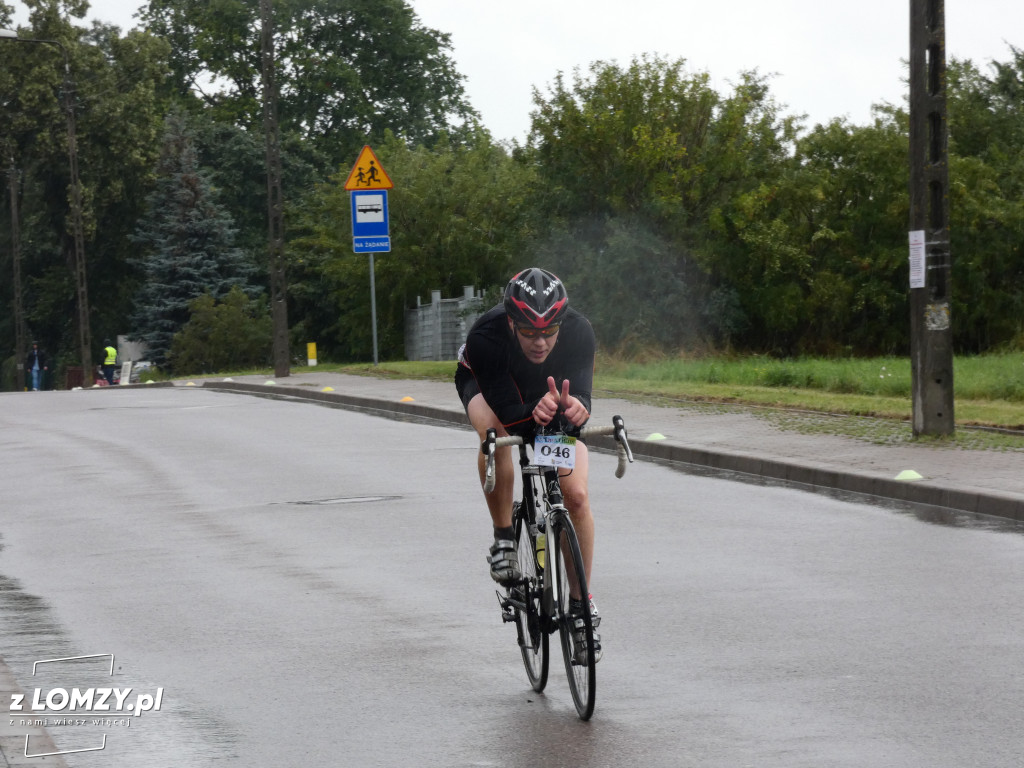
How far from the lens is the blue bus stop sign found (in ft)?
101

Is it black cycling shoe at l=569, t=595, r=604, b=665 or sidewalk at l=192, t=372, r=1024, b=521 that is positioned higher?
black cycling shoe at l=569, t=595, r=604, b=665

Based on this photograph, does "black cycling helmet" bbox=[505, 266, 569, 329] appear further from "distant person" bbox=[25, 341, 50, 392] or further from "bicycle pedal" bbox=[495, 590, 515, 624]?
"distant person" bbox=[25, 341, 50, 392]

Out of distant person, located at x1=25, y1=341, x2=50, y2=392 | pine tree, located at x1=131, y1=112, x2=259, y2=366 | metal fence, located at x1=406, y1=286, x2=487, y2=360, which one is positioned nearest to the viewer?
metal fence, located at x1=406, y1=286, x2=487, y2=360

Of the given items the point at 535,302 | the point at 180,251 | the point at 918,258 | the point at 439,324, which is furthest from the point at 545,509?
the point at 180,251

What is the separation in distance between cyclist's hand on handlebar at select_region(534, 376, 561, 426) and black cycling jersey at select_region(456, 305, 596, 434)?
28 centimetres

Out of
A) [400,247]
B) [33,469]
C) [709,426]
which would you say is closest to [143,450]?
[33,469]

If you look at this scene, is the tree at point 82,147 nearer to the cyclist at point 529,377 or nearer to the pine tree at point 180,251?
the pine tree at point 180,251

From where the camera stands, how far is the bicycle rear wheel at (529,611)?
6.57m

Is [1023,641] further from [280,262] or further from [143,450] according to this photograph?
[280,262]

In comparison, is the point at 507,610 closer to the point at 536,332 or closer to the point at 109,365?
the point at 536,332

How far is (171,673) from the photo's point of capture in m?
7.09

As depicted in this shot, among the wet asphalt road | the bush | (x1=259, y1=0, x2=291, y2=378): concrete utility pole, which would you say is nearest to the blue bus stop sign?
(x1=259, y1=0, x2=291, y2=378): concrete utility pole

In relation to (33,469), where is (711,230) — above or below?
above

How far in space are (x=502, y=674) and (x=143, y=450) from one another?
39.5 ft
